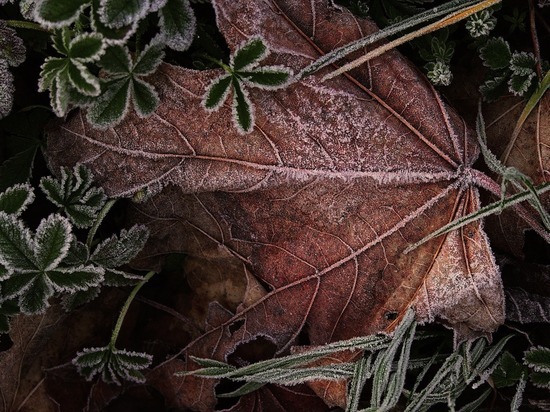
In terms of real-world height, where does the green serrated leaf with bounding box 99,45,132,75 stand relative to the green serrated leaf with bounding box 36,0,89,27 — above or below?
below

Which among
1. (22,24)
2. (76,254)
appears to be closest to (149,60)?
(22,24)

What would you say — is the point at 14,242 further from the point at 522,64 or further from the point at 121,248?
the point at 522,64

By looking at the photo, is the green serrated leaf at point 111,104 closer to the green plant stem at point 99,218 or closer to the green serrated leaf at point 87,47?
the green serrated leaf at point 87,47

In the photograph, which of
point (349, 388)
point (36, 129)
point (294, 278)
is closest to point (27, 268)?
point (36, 129)

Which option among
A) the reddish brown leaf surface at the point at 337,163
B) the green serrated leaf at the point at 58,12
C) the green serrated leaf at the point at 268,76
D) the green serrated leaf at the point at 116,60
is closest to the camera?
the green serrated leaf at the point at 58,12

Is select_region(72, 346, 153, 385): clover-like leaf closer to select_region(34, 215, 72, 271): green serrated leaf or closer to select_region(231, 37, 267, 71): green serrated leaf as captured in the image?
select_region(34, 215, 72, 271): green serrated leaf

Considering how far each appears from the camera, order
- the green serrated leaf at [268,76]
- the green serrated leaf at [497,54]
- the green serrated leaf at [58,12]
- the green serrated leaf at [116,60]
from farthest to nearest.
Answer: the green serrated leaf at [497,54], the green serrated leaf at [268,76], the green serrated leaf at [116,60], the green serrated leaf at [58,12]

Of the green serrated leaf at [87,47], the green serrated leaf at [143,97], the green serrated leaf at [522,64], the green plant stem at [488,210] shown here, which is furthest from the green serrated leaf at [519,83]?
the green serrated leaf at [87,47]

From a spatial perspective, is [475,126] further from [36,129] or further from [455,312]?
[36,129]

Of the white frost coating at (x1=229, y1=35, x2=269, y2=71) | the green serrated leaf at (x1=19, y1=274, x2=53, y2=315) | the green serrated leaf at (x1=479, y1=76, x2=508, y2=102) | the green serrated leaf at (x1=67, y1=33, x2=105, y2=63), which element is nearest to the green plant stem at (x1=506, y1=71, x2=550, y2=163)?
the green serrated leaf at (x1=479, y1=76, x2=508, y2=102)
